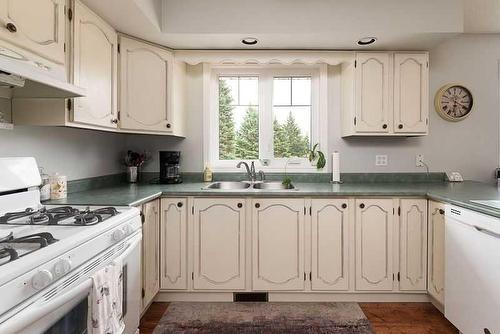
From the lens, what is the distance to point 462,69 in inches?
Answer: 110

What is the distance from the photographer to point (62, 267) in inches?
37.9

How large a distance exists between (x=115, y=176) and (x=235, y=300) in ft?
4.78

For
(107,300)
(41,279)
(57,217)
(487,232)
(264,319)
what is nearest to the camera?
(41,279)

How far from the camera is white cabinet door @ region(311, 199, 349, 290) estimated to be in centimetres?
222

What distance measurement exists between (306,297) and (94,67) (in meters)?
2.18

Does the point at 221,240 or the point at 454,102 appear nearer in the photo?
the point at 221,240

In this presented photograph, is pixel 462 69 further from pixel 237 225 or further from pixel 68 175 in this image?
pixel 68 175

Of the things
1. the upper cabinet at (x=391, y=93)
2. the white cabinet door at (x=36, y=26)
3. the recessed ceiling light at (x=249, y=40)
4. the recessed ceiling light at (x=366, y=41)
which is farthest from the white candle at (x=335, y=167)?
the white cabinet door at (x=36, y=26)

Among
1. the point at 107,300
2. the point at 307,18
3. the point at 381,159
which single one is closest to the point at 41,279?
the point at 107,300

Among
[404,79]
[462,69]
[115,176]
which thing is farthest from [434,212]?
[115,176]

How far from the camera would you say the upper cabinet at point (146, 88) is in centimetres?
227

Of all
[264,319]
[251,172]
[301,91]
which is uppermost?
[301,91]

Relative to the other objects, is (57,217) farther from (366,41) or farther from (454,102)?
(454,102)

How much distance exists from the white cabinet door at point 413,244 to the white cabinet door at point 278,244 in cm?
73
